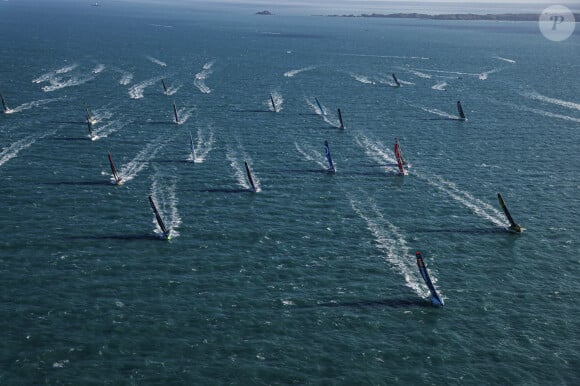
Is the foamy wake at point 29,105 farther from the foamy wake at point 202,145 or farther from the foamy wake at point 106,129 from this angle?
the foamy wake at point 202,145

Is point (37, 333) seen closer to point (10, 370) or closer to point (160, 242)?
point (10, 370)

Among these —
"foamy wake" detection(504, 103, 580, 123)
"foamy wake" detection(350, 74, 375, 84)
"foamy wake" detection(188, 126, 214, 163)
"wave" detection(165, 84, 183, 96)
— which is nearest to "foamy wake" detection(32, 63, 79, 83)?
"wave" detection(165, 84, 183, 96)

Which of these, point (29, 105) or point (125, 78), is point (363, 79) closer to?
point (125, 78)

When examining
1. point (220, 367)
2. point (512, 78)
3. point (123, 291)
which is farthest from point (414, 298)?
point (512, 78)

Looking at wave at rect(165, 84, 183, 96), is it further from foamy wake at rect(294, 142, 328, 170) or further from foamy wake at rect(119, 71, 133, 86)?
foamy wake at rect(294, 142, 328, 170)

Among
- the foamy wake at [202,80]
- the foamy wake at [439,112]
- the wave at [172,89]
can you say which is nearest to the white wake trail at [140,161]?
the wave at [172,89]
